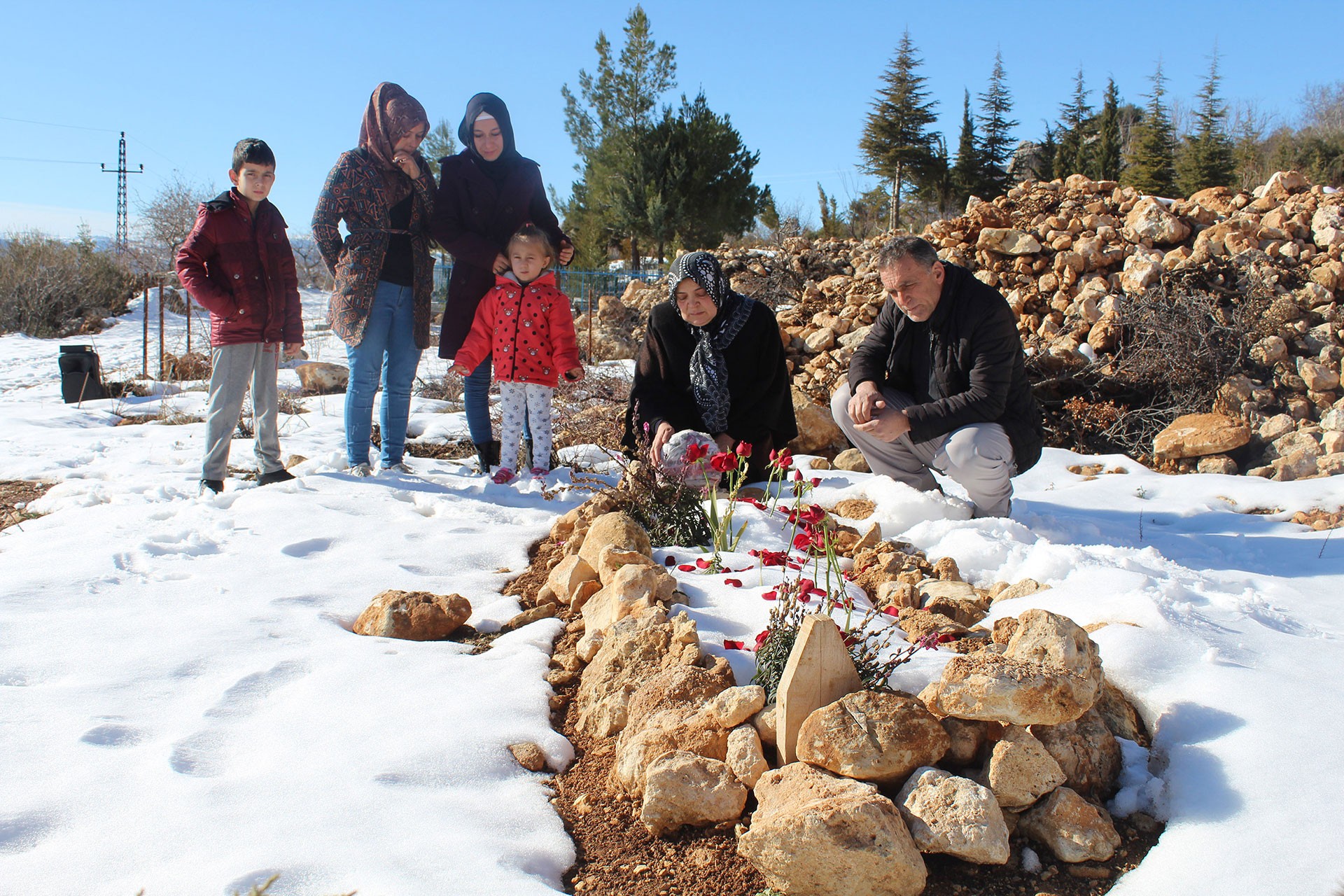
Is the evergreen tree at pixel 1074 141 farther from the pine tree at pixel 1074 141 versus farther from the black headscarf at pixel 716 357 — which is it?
the black headscarf at pixel 716 357

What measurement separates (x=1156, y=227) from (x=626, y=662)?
6.03 m

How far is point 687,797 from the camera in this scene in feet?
5.45

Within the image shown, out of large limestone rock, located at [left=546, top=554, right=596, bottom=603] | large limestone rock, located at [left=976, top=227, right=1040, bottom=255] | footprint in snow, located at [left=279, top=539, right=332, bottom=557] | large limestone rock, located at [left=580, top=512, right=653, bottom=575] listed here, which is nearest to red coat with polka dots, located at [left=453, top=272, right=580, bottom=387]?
footprint in snow, located at [left=279, top=539, right=332, bottom=557]

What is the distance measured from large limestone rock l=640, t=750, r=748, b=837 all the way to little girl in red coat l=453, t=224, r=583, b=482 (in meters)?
2.66

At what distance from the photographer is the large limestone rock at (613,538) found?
111 inches

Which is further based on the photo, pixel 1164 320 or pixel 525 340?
pixel 1164 320

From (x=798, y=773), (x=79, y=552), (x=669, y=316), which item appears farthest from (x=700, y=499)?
(x=79, y=552)

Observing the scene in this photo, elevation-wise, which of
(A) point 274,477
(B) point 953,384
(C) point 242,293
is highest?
(C) point 242,293

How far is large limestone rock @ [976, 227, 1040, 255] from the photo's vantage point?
21.6 ft

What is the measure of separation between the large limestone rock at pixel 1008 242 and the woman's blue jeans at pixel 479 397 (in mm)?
4380

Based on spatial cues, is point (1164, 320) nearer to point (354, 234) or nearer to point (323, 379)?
point (354, 234)

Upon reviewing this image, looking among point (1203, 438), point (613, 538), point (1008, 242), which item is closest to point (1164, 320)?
point (1203, 438)

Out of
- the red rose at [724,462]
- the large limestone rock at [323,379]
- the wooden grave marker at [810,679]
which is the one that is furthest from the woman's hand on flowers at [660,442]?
the large limestone rock at [323,379]

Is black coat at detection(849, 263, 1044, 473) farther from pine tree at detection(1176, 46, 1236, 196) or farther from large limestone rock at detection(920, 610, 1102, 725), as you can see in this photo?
pine tree at detection(1176, 46, 1236, 196)
